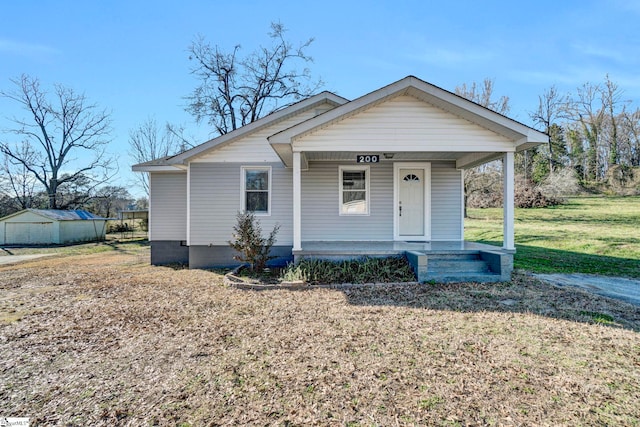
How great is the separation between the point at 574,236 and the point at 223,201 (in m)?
14.3

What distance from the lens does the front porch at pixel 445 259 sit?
6.87 meters

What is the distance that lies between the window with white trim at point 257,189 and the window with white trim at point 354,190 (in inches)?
88.0

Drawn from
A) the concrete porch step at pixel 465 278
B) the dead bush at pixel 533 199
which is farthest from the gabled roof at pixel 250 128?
the dead bush at pixel 533 199

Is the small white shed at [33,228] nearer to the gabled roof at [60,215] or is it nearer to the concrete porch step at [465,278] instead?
the gabled roof at [60,215]

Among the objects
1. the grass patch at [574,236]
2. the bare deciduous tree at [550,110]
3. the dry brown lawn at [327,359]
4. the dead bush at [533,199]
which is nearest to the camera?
the dry brown lawn at [327,359]

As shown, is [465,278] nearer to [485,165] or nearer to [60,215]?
[485,165]

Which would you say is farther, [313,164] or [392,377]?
[313,164]

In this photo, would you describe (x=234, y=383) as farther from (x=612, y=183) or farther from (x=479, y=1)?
(x=612, y=183)

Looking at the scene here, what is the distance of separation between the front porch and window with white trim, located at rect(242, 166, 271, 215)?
8.21 feet

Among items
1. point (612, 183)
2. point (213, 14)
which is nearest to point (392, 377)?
point (213, 14)

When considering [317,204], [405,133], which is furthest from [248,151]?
[405,133]

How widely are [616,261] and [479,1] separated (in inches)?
347

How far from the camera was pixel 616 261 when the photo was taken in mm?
9234

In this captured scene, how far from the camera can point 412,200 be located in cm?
962
